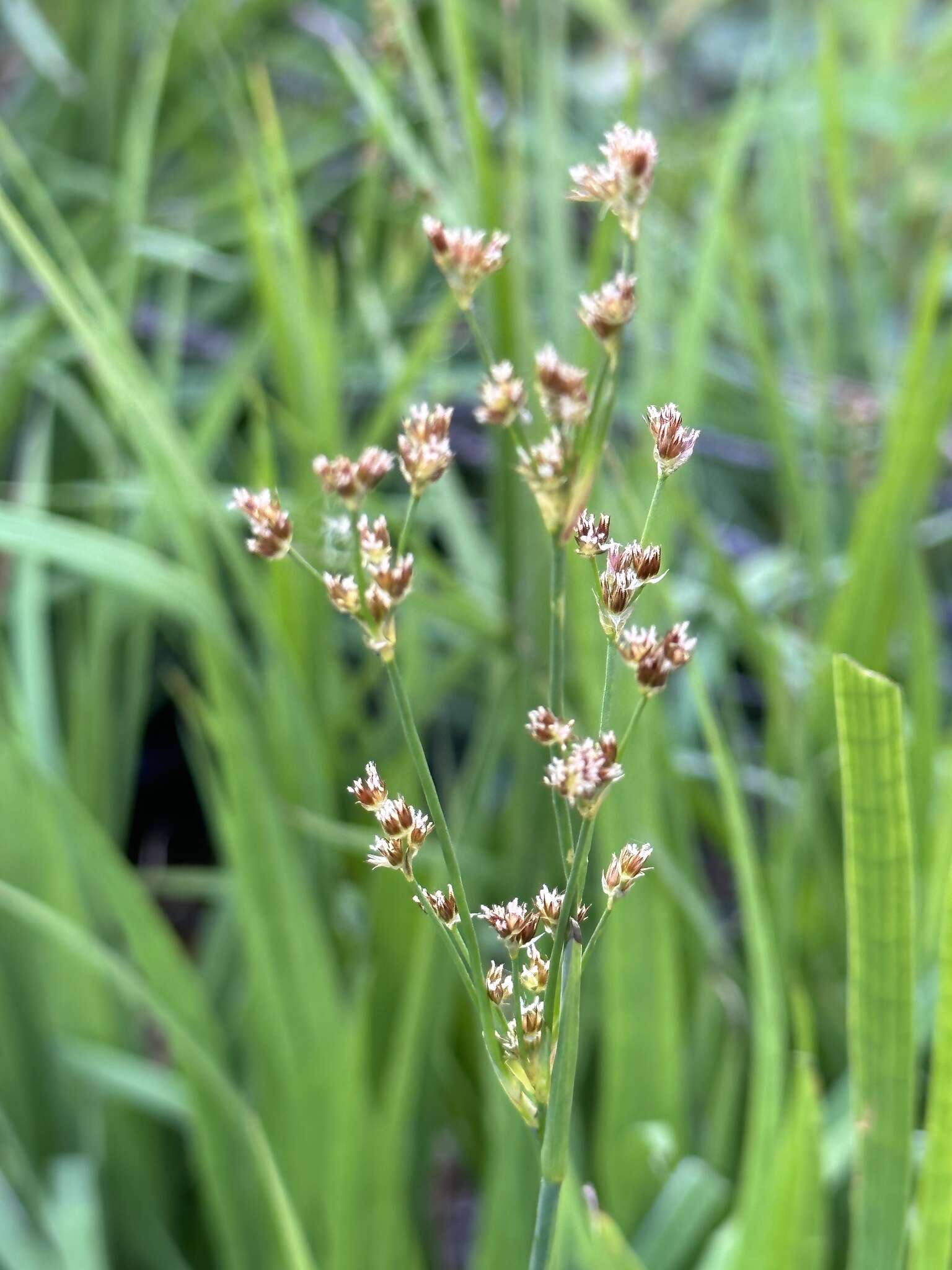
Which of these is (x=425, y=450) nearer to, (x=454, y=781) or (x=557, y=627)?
(x=557, y=627)

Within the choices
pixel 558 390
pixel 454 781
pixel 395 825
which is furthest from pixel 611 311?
pixel 454 781

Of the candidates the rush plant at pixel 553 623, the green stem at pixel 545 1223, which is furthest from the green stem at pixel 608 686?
the green stem at pixel 545 1223

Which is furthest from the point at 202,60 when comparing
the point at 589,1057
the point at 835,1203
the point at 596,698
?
the point at 835,1203

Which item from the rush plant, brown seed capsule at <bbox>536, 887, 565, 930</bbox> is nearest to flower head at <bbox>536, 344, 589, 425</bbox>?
the rush plant

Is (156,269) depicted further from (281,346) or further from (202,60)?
(281,346)

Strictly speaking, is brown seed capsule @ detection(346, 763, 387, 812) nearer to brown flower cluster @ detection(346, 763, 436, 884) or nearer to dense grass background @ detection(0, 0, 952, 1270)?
brown flower cluster @ detection(346, 763, 436, 884)

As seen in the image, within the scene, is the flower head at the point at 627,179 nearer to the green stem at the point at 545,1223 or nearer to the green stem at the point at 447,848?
the green stem at the point at 447,848
